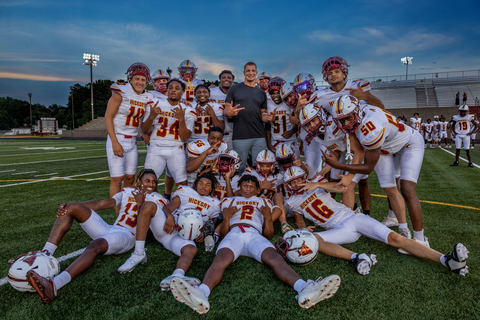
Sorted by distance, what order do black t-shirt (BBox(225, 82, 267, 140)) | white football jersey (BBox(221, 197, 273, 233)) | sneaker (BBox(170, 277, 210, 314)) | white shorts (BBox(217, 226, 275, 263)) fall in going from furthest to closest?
1. black t-shirt (BBox(225, 82, 267, 140))
2. white football jersey (BBox(221, 197, 273, 233))
3. white shorts (BBox(217, 226, 275, 263))
4. sneaker (BBox(170, 277, 210, 314))

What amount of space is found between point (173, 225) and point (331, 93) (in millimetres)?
3098

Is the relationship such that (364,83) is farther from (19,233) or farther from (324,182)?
(19,233)

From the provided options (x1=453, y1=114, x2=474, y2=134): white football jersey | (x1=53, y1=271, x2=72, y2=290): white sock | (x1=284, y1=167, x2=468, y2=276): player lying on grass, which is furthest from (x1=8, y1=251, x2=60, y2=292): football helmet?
(x1=453, y1=114, x2=474, y2=134): white football jersey

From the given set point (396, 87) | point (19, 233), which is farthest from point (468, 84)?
point (19, 233)

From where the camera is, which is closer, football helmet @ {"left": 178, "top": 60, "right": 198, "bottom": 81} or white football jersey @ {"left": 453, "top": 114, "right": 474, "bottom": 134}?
football helmet @ {"left": 178, "top": 60, "right": 198, "bottom": 81}

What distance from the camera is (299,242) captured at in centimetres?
318

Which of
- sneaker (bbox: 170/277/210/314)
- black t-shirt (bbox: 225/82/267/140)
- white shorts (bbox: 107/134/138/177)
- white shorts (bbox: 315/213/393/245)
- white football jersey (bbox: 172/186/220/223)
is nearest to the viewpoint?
sneaker (bbox: 170/277/210/314)

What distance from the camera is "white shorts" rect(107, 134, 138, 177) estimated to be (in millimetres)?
4629

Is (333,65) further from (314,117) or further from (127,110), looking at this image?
(127,110)

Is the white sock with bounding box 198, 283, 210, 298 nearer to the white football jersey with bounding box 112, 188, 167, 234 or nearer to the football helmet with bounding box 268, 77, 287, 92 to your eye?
the white football jersey with bounding box 112, 188, 167, 234

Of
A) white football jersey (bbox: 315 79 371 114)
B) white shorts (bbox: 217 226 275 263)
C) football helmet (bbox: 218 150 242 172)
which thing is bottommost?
white shorts (bbox: 217 226 275 263)

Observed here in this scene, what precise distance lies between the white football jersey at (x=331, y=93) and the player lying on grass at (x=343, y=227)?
3.93 ft

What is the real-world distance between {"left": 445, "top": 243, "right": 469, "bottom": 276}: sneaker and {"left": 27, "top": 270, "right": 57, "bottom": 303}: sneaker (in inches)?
146

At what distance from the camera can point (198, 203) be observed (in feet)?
Result: 13.8
